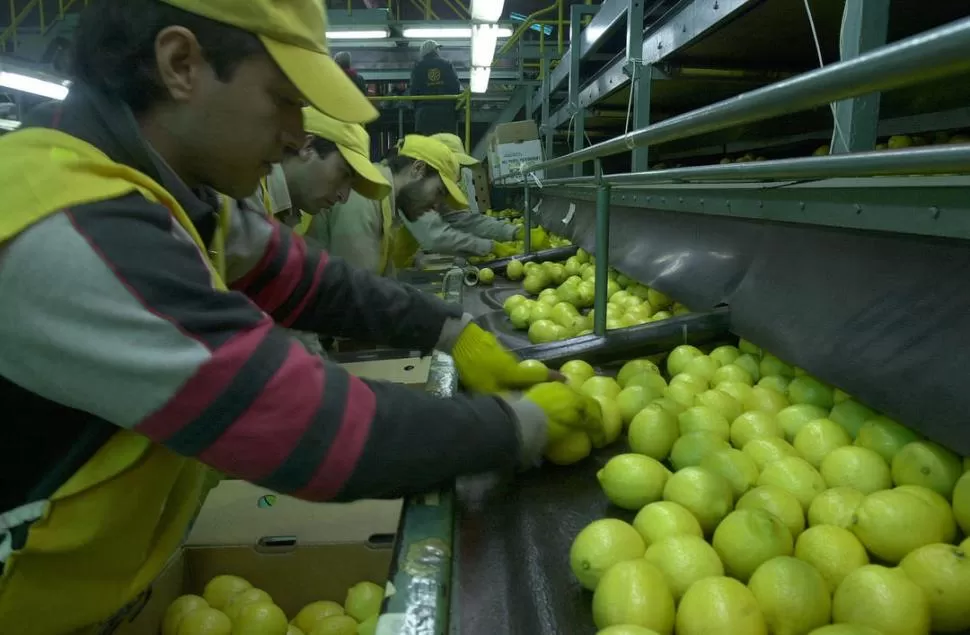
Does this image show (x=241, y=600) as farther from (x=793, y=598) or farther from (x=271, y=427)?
(x=793, y=598)

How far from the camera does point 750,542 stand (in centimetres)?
116

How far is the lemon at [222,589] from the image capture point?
1748 mm

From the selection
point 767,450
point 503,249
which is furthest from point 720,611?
point 503,249

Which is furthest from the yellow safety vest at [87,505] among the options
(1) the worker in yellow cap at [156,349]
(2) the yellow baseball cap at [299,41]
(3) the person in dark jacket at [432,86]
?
(3) the person in dark jacket at [432,86]

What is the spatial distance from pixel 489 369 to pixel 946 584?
1.20 metres

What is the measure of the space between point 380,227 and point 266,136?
3.06 m

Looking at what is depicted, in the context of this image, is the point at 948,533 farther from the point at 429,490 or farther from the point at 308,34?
the point at 308,34

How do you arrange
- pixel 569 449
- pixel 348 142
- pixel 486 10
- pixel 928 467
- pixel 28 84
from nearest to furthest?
pixel 928 467 → pixel 569 449 → pixel 348 142 → pixel 486 10 → pixel 28 84

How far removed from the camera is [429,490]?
1.25 m

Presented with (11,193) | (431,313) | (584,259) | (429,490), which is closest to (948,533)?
(429,490)

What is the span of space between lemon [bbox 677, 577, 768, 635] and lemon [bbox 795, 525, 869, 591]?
0.20 m

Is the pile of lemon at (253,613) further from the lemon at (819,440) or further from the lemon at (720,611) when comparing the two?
the lemon at (819,440)

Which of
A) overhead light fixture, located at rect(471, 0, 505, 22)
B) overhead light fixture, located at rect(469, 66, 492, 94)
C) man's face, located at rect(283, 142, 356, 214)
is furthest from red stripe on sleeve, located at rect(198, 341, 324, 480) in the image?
overhead light fixture, located at rect(469, 66, 492, 94)

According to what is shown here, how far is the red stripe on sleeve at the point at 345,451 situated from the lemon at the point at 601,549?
1.47 ft
